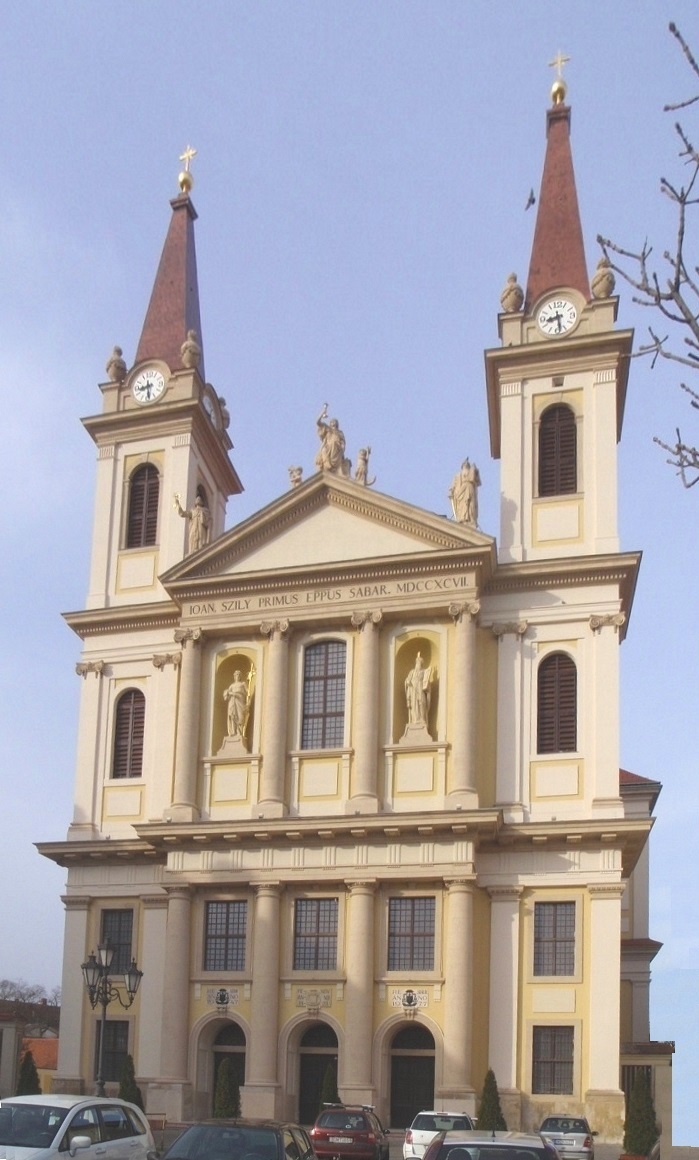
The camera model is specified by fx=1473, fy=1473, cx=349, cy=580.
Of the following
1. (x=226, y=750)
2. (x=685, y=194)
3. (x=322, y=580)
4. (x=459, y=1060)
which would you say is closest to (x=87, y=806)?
(x=226, y=750)

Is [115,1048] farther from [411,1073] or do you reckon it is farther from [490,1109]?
[490,1109]

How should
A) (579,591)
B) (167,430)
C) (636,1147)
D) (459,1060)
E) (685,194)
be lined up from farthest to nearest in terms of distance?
(167,430)
(579,591)
(459,1060)
(636,1147)
(685,194)

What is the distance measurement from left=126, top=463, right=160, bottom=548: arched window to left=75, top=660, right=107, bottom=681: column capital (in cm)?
366

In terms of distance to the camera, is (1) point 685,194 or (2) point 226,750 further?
(2) point 226,750

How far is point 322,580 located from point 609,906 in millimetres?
10977

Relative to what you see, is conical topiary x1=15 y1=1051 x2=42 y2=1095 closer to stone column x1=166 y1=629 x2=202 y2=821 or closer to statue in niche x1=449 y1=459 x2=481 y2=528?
stone column x1=166 y1=629 x2=202 y2=821

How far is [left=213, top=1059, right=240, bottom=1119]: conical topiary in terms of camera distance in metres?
34.5

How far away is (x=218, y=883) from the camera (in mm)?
37250

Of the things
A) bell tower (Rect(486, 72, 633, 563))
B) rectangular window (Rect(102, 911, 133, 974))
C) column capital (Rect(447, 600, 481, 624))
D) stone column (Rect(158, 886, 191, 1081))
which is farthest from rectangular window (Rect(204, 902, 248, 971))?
bell tower (Rect(486, 72, 633, 563))

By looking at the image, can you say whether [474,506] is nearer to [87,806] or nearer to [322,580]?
[322,580]

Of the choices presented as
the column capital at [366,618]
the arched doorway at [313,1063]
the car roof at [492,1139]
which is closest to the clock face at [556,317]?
the column capital at [366,618]

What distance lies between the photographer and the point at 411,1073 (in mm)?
35250

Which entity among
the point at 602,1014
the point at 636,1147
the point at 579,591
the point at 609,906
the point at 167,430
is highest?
the point at 167,430

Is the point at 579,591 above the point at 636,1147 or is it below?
above
